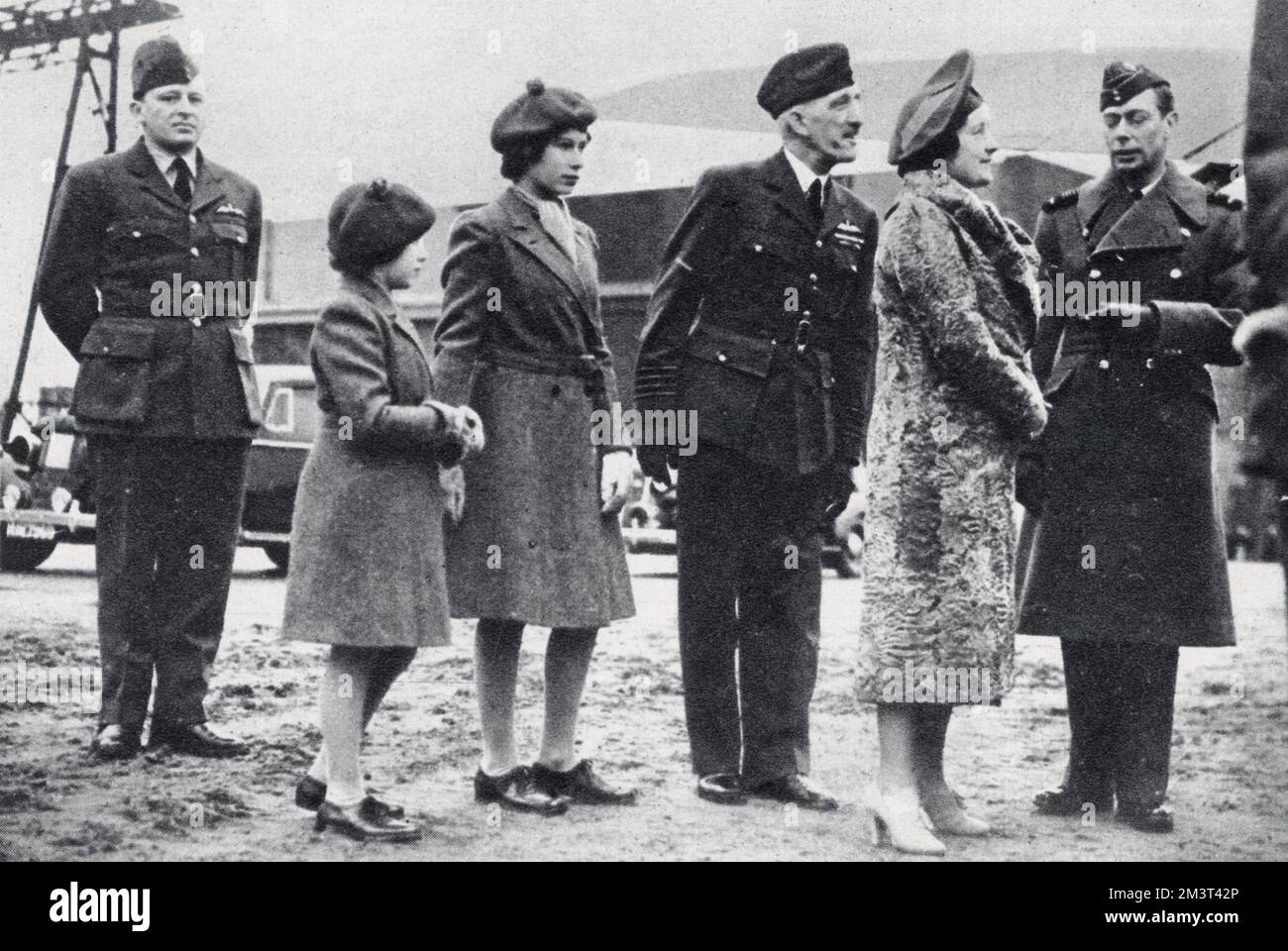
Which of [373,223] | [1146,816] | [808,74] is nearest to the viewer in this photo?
[373,223]

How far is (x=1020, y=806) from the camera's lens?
→ 4320 millimetres

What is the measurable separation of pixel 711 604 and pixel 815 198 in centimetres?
117

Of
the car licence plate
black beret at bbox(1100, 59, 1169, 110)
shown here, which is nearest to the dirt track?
the car licence plate

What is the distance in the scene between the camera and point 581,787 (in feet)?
13.8

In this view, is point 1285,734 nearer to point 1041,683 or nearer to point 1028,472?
point 1041,683

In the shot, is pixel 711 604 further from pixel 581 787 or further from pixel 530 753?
pixel 530 753

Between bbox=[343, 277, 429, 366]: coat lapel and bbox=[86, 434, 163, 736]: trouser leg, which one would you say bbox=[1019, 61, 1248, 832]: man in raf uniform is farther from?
bbox=[86, 434, 163, 736]: trouser leg

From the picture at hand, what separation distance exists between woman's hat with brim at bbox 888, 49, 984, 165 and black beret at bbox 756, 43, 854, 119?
0.46 m

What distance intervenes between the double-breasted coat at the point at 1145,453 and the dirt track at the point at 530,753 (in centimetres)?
57

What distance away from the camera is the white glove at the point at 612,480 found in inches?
168

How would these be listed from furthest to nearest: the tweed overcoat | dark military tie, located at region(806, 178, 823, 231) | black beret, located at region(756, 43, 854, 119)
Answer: dark military tie, located at region(806, 178, 823, 231) < black beret, located at region(756, 43, 854, 119) < the tweed overcoat

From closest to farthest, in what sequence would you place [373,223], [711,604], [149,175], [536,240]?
[373,223], [536,240], [711,604], [149,175]

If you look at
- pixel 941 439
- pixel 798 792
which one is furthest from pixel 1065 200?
pixel 798 792

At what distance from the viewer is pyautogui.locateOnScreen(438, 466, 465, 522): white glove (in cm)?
394
